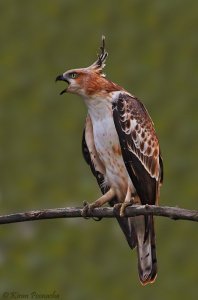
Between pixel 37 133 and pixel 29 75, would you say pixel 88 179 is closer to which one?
pixel 37 133

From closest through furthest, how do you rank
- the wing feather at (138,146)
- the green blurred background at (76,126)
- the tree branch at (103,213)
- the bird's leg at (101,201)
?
1. the tree branch at (103,213)
2. the bird's leg at (101,201)
3. the wing feather at (138,146)
4. the green blurred background at (76,126)

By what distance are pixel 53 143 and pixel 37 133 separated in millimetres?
570

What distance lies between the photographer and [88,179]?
70.5 feet

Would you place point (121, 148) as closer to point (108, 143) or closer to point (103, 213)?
point (108, 143)

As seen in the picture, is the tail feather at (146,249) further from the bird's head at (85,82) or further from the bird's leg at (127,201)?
the bird's head at (85,82)

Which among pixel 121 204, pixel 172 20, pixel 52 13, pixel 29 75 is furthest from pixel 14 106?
pixel 121 204

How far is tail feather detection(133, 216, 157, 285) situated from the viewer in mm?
10562

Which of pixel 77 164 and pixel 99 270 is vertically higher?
pixel 77 164

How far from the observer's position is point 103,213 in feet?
31.7

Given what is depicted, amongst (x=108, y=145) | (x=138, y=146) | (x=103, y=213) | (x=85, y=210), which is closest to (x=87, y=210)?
(x=85, y=210)

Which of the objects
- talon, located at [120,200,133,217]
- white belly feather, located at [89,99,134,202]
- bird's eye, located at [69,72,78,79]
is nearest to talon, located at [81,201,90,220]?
talon, located at [120,200,133,217]

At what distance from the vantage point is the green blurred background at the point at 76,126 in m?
21.4

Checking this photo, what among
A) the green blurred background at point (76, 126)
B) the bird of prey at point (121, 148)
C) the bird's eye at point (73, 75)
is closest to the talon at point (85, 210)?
the bird of prey at point (121, 148)

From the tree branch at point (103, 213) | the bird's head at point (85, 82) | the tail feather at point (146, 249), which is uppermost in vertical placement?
the bird's head at point (85, 82)
